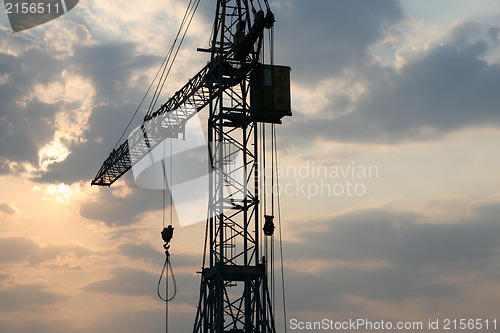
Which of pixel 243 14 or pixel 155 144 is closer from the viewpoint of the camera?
pixel 243 14

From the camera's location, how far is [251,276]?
52.5m

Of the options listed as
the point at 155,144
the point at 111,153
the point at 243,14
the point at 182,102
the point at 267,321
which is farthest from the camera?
the point at 111,153

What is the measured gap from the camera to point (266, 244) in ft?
176

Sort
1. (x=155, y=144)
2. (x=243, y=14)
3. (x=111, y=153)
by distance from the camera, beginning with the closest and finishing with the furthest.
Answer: (x=243, y=14) < (x=155, y=144) < (x=111, y=153)

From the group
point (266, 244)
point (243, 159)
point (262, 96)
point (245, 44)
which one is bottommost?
point (266, 244)

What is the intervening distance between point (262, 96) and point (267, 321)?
1547 centimetres

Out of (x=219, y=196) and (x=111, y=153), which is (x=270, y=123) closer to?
(x=219, y=196)

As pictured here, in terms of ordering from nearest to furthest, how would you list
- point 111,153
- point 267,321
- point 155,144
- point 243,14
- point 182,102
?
point 267,321
point 243,14
point 182,102
point 155,144
point 111,153

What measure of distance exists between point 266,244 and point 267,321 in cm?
525

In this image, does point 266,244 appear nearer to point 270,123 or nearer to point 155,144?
point 270,123

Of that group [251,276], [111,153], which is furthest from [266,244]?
[111,153]

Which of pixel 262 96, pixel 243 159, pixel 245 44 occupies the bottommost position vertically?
pixel 243 159

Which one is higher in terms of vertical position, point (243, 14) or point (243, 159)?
point (243, 14)

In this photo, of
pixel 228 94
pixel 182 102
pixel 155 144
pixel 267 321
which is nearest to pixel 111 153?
pixel 155 144
